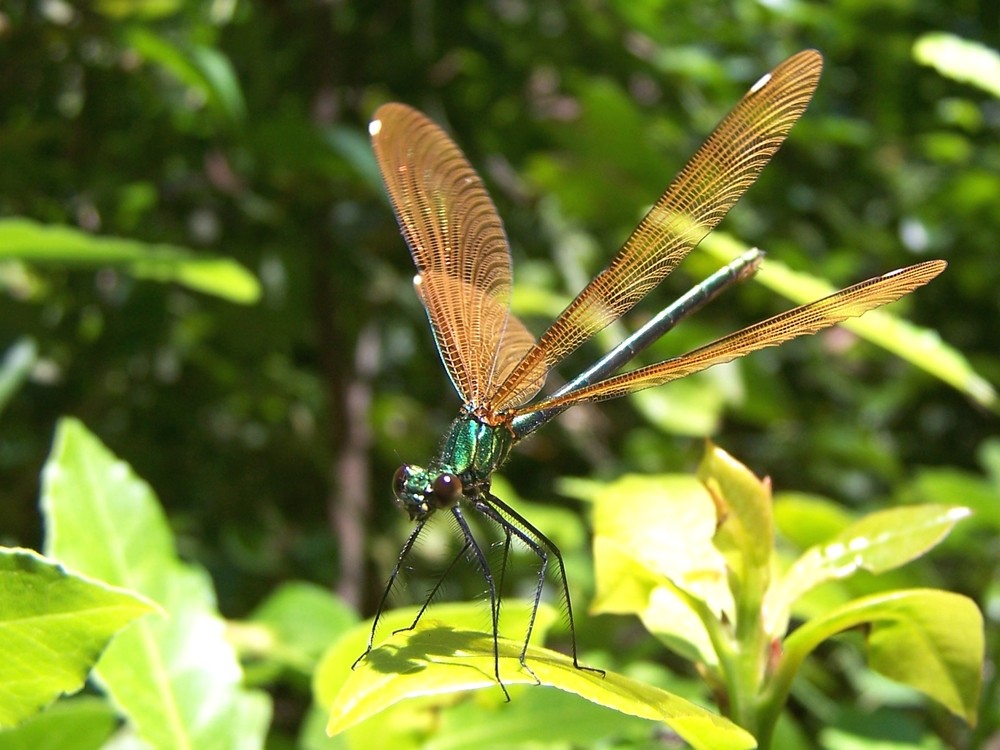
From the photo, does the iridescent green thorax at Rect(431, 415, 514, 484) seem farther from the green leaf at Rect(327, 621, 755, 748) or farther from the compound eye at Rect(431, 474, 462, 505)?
the green leaf at Rect(327, 621, 755, 748)

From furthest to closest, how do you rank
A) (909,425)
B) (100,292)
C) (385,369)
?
1. (909,425)
2. (385,369)
3. (100,292)

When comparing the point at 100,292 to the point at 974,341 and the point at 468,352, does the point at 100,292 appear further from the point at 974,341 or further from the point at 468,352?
the point at 974,341

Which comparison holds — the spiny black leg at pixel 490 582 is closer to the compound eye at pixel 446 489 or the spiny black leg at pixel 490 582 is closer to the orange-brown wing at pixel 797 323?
the compound eye at pixel 446 489

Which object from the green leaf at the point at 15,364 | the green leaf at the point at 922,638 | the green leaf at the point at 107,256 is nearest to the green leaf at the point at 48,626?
the green leaf at the point at 922,638

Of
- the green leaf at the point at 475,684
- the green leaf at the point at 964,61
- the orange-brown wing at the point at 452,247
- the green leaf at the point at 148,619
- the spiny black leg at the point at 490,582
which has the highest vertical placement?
the green leaf at the point at 964,61

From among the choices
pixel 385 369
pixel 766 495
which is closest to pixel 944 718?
pixel 766 495

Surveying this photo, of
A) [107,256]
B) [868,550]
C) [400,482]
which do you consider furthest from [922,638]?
[107,256]

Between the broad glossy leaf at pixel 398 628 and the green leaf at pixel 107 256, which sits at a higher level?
the green leaf at pixel 107 256
